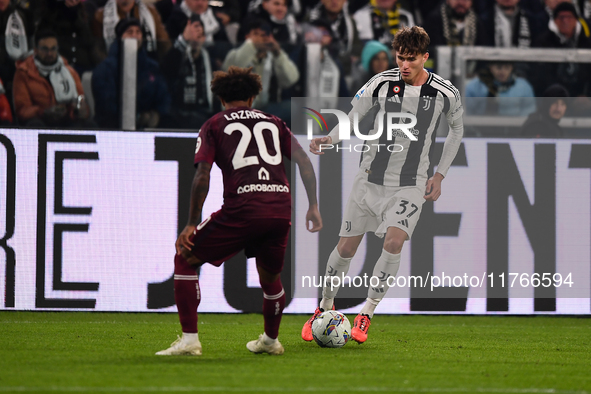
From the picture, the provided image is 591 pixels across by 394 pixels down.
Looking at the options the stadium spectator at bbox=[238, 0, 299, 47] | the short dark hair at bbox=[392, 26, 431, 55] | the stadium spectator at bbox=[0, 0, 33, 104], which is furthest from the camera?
the stadium spectator at bbox=[238, 0, 299, 47]

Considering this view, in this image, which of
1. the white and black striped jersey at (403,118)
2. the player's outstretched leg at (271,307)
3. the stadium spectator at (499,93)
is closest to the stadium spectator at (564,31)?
the stadium spectator at (499,93)

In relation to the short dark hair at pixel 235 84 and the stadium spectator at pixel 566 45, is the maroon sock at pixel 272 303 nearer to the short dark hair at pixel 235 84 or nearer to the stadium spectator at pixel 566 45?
the short dark hair at pixel 235 84

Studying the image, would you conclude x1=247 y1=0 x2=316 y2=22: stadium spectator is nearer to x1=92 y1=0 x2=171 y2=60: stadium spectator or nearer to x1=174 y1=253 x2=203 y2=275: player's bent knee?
x1=92 y1=0 x2=171 y2=60: stadium spectator

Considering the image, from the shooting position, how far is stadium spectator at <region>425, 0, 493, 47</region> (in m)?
11.3

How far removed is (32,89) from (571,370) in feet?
21.1

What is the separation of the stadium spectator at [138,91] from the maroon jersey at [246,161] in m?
3.94

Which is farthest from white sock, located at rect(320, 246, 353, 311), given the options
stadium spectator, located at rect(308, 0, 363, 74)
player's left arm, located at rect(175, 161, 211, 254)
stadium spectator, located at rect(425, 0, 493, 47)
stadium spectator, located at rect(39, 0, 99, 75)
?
stadium spectator, located at rect(425, 0, 493, 47)

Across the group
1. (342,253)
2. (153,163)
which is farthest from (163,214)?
(342,253)

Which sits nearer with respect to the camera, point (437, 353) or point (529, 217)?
point (437, 353)

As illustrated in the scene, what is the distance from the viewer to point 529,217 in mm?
9453

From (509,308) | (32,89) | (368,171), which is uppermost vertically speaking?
(32,89)

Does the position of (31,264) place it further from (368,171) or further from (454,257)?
(454,257)

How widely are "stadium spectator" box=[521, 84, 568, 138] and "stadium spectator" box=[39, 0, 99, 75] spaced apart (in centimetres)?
509

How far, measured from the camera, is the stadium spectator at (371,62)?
31.7ft
